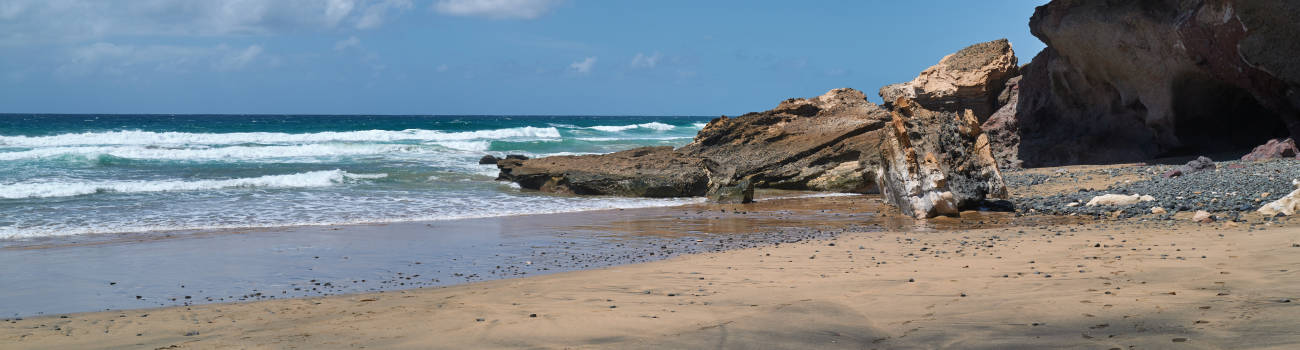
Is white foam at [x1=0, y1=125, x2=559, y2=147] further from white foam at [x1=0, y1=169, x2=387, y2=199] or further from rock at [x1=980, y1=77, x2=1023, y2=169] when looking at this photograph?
rock at [x1=980, y1=77, x2=1023, y2=169]

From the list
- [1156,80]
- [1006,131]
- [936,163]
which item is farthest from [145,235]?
[1006,131]

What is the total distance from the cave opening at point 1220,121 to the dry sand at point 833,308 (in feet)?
27.8

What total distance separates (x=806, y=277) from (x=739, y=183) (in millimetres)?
8008

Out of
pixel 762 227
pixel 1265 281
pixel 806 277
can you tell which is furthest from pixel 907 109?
pixel 1265 281

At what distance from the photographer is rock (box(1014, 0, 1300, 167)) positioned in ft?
38.7

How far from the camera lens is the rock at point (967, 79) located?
17188mm

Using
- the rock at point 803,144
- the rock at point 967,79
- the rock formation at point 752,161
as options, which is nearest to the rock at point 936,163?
the rock formation at point 752,161

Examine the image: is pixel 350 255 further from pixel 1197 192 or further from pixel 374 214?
pixel 1197 192

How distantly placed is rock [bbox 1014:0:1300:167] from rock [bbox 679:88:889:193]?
11.1ft

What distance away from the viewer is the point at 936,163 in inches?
371

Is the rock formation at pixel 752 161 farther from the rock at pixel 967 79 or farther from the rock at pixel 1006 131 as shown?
the rock at pixel 1006 131

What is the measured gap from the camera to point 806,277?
5.57 metres

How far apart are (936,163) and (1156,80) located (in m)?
6.60

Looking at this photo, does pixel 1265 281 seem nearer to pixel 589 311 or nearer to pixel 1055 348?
pixel 1055 348
